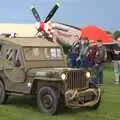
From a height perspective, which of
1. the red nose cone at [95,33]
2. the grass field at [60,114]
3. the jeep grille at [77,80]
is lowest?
the grass field at [60,114]

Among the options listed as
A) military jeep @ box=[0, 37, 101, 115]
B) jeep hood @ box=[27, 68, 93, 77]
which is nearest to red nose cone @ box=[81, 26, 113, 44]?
military jeep @ box=[0, 37, 101, 115]

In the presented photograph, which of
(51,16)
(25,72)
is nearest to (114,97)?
(25,72)

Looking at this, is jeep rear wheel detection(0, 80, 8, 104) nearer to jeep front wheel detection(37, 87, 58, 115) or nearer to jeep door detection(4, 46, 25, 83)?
jeep door detection(4, 46, 25, 83)

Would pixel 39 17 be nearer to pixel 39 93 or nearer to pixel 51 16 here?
pixel 51 16

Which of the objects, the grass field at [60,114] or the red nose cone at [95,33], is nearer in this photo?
A: the grass field at [60,114]

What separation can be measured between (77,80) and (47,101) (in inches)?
35.9

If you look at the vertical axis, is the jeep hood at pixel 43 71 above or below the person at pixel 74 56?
below

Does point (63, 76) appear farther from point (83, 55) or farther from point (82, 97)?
point (83, 55)

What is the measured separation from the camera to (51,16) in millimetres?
35938

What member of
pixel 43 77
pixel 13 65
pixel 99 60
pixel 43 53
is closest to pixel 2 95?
pixel 13 65

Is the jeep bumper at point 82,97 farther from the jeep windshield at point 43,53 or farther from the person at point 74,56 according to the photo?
the person at point 74,56

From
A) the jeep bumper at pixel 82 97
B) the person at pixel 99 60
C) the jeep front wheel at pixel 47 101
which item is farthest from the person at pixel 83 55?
the jeep front wheel at pixel 47 101

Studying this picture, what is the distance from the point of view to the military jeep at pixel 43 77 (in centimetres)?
1242

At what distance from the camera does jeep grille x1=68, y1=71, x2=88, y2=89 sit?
41.3ft
